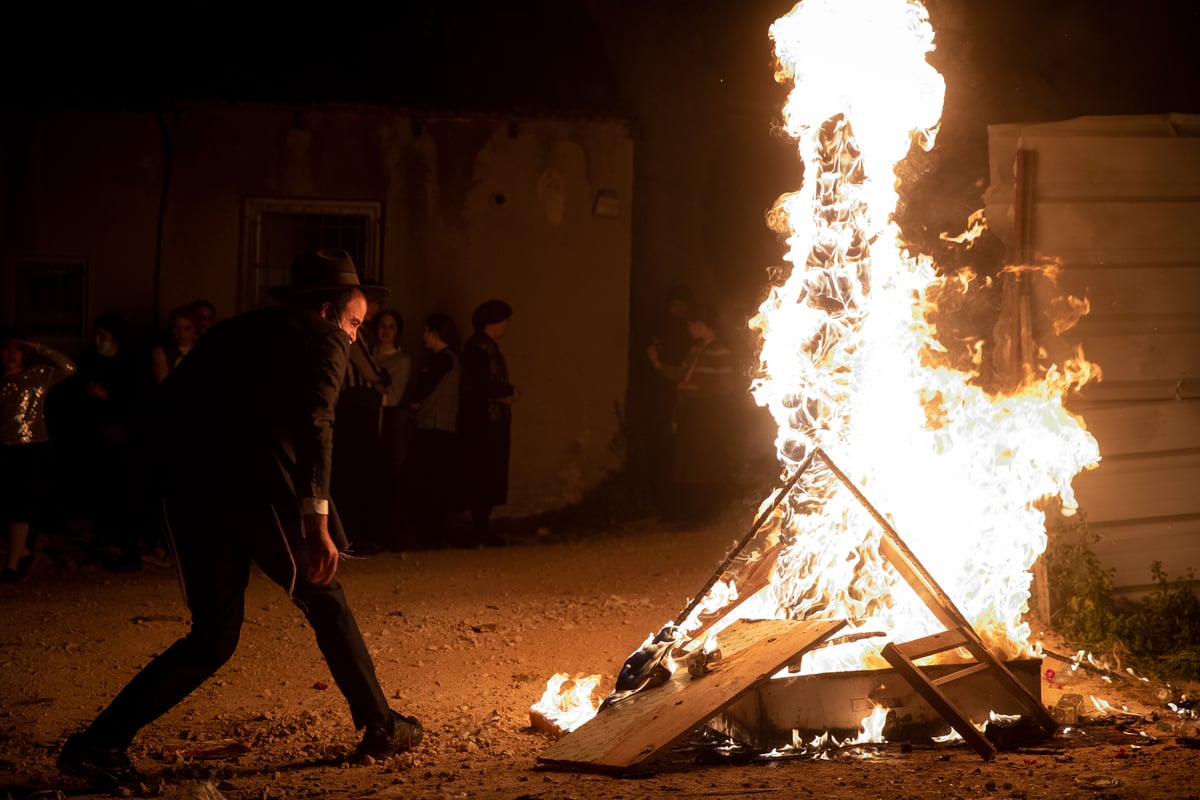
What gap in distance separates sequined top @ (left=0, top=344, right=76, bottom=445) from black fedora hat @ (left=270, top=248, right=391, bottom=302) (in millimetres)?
4812

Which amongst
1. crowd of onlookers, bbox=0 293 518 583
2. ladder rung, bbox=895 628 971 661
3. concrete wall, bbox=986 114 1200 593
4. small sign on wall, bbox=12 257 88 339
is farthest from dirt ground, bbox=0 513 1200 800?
small sign on wall, bbox=12 257 88 339

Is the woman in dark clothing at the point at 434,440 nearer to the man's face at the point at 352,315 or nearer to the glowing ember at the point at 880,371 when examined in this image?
the glowing ember at the point at 880,371

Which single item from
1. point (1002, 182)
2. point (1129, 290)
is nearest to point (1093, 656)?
point (1129, 290)

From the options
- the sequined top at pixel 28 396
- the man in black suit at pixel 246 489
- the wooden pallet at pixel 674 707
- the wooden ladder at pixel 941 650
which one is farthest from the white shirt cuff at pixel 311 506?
the sequined top at pixel 28 396

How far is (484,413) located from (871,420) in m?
5.68

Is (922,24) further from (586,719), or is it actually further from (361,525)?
(361,525)

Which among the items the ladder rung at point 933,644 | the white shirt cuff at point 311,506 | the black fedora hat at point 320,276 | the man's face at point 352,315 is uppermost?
the black fedora hat at point 320,276

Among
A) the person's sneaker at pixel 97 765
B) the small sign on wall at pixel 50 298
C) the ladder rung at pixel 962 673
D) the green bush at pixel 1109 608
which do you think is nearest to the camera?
the person's sneaker at pixel 97 765

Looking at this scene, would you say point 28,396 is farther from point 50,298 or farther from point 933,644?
point 933,644

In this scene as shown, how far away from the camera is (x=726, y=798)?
5.02 m

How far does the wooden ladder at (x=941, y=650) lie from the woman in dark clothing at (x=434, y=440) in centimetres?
650

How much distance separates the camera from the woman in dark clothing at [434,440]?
473 inches

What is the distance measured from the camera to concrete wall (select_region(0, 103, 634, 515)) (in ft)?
43.6

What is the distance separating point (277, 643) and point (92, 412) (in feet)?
14.9
